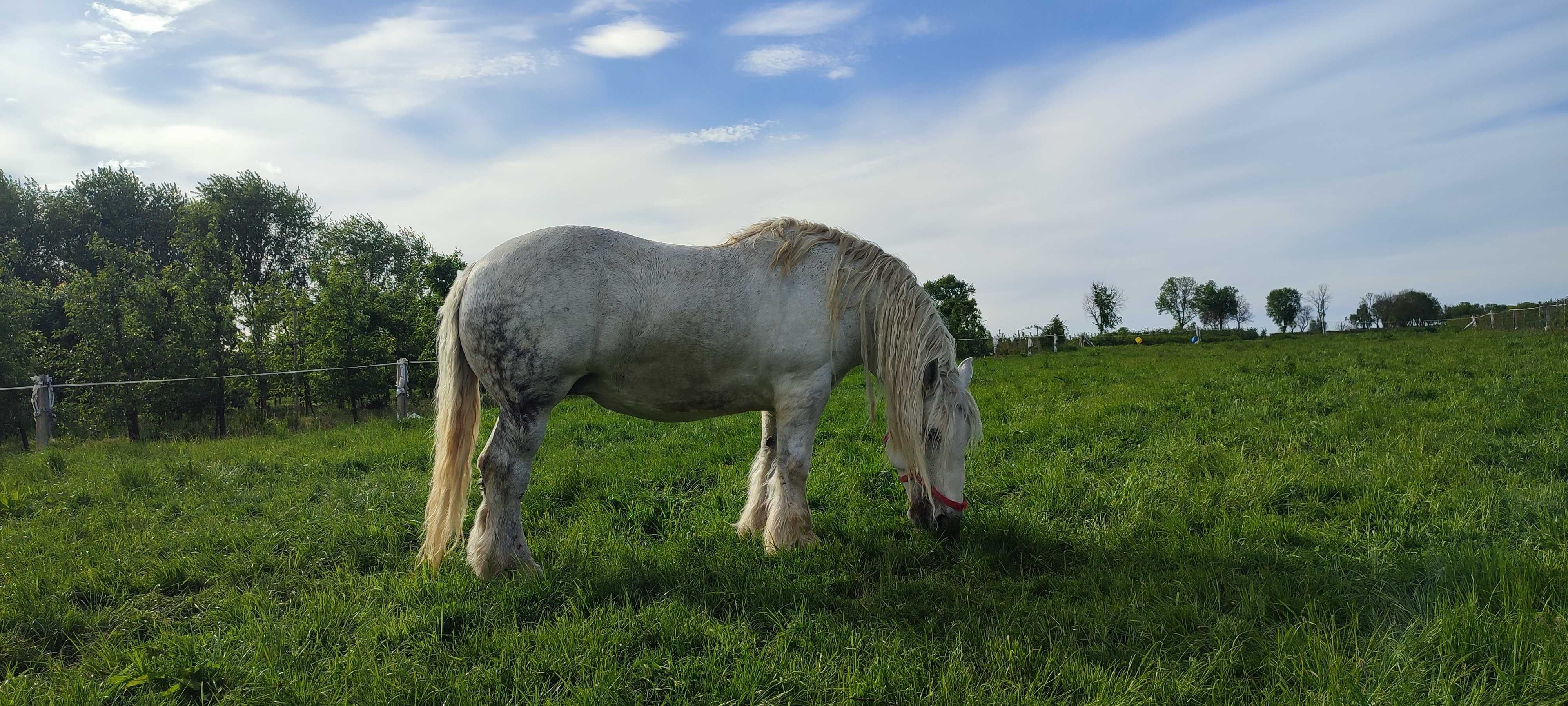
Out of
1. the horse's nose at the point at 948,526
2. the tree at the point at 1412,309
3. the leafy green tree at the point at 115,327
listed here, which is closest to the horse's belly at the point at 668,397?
the horse's nose at the point at 948,526

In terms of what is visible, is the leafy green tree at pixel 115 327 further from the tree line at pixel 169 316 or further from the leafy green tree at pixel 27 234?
the leafy green tree at pixel 27 234

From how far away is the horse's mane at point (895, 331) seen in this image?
3816mm

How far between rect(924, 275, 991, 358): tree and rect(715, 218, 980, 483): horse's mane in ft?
69.6

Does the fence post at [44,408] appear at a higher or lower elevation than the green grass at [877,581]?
higher

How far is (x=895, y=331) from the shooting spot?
12.7 ft

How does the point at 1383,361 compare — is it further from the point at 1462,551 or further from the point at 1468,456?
the point at 1462,551

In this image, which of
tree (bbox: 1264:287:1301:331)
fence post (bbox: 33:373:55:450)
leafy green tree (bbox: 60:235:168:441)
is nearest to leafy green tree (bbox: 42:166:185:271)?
leafy green tree (bbox: 60:235:168:441)

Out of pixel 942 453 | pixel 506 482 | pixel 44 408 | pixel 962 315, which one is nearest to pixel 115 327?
pixel 44 408

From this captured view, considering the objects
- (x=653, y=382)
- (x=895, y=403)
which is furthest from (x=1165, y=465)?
(x=653, y=382)

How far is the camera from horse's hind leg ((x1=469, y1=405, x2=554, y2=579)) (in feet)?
11.3

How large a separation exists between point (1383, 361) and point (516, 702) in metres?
13.2

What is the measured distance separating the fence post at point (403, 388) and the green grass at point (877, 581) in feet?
16.0

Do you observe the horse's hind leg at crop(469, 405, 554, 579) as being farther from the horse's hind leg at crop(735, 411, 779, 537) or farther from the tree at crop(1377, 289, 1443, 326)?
the tree at crop(1377, 289, 1443, 326)

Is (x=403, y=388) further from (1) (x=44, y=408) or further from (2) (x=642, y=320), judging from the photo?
(2) (x=642, y=320)
